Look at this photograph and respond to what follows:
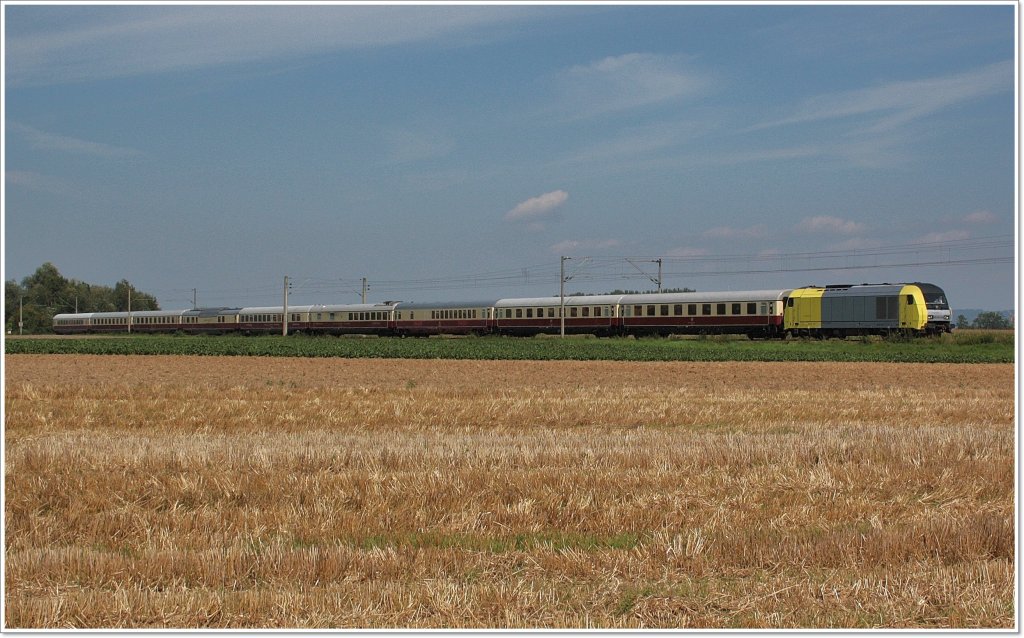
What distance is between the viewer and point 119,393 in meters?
26.5

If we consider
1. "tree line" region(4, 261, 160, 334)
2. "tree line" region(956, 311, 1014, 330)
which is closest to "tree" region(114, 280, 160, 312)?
"tree line" region(4, 261, 160, 334)

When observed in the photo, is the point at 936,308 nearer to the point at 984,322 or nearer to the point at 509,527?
the point at 984,322

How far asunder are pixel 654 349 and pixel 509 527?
5035cm

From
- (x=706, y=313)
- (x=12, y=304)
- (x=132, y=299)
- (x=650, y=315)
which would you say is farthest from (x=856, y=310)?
(x=132, y=299)

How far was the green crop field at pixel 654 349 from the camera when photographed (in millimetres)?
53094

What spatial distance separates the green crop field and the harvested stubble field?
35.3 m

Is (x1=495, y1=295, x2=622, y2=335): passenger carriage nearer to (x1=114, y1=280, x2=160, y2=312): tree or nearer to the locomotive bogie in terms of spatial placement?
the locomotive bogie

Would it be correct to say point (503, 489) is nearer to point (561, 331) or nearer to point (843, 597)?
point (843, 597)

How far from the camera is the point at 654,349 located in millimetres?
59250

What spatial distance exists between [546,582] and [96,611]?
3.20m

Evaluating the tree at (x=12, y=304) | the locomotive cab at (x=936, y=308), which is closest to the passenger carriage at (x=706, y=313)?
the locomotive cab at (x=936, y=308)

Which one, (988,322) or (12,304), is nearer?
(988,322)

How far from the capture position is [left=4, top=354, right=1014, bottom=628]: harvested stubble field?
6965 mm

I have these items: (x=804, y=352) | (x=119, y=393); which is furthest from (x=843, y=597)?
(x=804, y=352)
